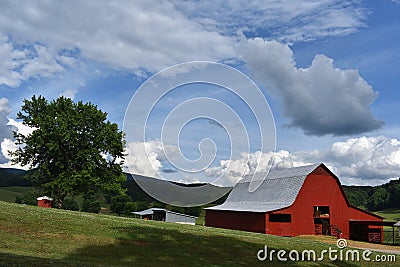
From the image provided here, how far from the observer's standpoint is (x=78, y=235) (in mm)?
26016

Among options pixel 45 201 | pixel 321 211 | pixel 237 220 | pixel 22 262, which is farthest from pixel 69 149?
pixel 22 262

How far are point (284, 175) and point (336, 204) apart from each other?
7.06m

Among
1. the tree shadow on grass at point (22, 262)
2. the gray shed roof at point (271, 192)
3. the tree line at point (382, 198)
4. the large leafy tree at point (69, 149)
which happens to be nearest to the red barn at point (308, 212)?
the gray shed roof at point (271, 192)

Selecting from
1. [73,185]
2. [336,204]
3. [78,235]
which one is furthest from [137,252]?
[336,204]

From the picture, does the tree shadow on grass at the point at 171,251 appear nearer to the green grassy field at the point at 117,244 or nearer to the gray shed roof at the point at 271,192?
the green grassy field at the point at 117,244

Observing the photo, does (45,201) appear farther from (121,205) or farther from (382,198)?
(382,198)

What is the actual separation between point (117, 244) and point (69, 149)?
29252 mm

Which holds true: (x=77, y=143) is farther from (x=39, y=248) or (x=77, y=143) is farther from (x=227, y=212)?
(x=39, y=248)

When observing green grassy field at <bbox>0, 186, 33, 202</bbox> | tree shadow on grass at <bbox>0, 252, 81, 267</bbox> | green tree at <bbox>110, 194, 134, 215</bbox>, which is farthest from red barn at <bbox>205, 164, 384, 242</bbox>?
green grassy field at <bbox>0, 186, 33, 202</bbox>

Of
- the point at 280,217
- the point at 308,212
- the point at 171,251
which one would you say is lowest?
the point at 171,251

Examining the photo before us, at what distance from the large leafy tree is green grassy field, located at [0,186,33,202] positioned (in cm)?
7070

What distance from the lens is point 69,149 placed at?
52.2 metres

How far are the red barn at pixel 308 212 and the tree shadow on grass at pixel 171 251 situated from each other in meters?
17.4

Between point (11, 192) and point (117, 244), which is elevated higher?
point (11, 192)
